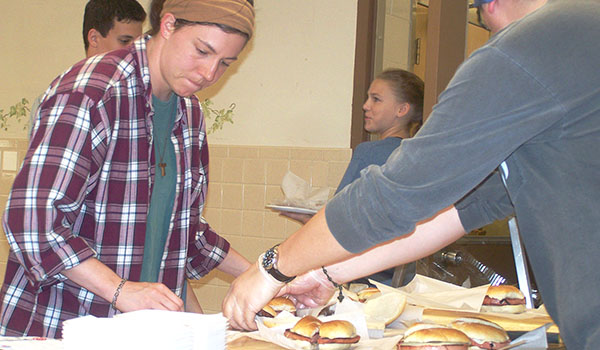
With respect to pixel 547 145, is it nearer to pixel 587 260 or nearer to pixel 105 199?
pixel 587 260

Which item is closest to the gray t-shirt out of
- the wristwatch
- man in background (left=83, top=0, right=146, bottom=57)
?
the wristwatch

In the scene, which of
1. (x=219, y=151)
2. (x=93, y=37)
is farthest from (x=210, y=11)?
(x=219, y=151)

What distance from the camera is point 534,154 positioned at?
3.50 ft

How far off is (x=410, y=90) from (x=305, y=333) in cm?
221

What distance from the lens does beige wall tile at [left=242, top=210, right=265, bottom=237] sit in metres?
4.24

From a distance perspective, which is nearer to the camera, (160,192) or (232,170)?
(160,192)

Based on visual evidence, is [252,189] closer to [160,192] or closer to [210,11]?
[160,192]

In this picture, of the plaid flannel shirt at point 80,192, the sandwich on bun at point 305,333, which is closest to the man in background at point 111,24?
the plaid flannel shirt at point 80,192

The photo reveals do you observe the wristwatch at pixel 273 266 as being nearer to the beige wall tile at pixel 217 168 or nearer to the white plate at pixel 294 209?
the white plate at pixel 294 209

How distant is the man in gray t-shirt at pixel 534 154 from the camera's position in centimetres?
99

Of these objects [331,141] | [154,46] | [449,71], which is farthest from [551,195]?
[331,141]

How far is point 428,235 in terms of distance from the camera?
151cm

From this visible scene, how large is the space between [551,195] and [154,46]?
115 cm

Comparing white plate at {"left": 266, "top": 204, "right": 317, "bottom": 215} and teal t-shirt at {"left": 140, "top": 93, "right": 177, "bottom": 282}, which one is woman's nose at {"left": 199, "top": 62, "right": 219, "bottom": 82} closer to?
teal t-shirt at {"left": 140, "top": 93, "right": 177, "bottom": 282}
